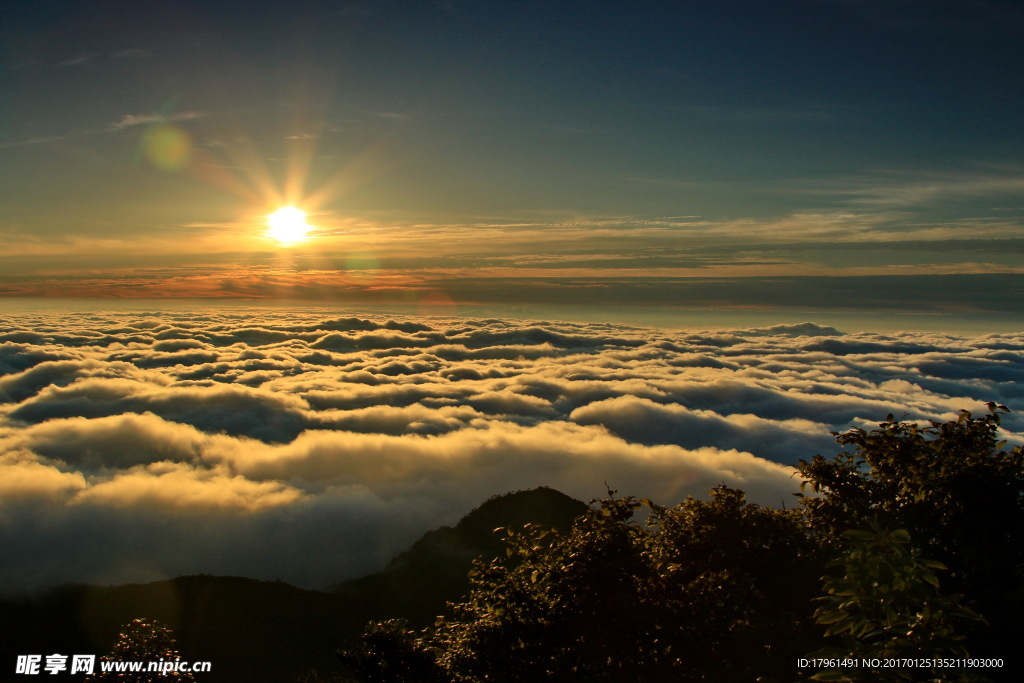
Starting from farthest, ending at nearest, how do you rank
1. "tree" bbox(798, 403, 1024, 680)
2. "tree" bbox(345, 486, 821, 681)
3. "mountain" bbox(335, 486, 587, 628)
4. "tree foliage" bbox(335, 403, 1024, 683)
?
"mountain" bbox(335, 486, 587, 628), "tree" bbox(345, 486, 821, 681), "tree foliage" bbox(335, 403, 1024, 683), "tree" bbox(798, 403, 1024, 680)

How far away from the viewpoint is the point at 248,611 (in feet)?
420

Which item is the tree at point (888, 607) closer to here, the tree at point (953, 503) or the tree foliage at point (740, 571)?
the tree foliage at point (740, 571)

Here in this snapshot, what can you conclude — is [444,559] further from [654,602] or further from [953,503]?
[953,503]

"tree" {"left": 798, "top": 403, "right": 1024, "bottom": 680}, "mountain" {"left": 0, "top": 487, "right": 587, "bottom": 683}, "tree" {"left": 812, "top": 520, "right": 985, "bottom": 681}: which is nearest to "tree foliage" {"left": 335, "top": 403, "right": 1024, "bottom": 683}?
"tree" {"left": 798, "top": 403, "right": 1024, "bottom": 680}

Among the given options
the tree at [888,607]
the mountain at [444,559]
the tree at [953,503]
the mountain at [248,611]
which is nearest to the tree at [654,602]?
the tree at [953,503]

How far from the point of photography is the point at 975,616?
7609 mm

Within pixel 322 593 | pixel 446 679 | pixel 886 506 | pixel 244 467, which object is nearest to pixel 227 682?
pixel 322 593

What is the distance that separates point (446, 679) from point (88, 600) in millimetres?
146906

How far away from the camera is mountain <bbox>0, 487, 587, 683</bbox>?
349 ft

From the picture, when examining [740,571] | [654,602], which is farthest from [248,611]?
[740,571]

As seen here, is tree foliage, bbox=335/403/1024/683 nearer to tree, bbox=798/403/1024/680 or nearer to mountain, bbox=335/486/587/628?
tree, bbox=798/403/1024/680

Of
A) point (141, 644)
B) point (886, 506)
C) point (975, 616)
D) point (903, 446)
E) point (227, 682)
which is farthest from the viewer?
point (227, 682)

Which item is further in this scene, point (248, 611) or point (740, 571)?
point (248, 611)

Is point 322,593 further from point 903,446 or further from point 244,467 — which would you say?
point 903,446
